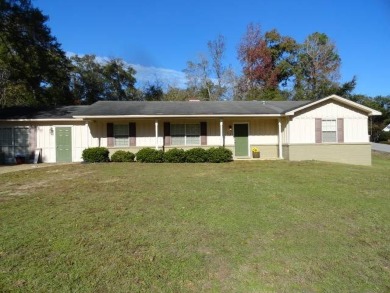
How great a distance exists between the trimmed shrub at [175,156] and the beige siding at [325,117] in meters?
5.97

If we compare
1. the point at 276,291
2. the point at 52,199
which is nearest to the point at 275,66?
the point at 52,199

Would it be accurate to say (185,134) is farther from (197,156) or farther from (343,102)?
(343,102)

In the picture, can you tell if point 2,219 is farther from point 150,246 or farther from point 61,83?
point 61,83

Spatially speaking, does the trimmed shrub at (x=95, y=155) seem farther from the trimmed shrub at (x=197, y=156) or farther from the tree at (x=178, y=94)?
the tree at (x=178, y=94)

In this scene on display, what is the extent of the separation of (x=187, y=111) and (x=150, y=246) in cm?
1507

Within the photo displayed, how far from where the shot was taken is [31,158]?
1944cm

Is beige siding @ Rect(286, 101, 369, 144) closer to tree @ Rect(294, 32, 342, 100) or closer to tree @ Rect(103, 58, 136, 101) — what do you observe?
tree @ Rect(294, 32, 342, 100)

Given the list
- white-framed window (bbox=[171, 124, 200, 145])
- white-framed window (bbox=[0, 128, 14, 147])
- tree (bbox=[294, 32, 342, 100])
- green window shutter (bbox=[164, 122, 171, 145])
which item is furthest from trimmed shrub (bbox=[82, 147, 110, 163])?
tree (bbox=[294, 32, 342, 100])

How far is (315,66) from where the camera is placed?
40688 mm

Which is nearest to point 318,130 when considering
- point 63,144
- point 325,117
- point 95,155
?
point 325,117

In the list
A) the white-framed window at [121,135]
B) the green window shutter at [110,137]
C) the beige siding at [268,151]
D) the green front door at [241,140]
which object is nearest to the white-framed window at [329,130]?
the beige siding at [268,151]

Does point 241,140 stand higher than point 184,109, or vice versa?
point 184,109

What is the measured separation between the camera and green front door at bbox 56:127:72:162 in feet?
64.3

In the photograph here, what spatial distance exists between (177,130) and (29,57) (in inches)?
472
